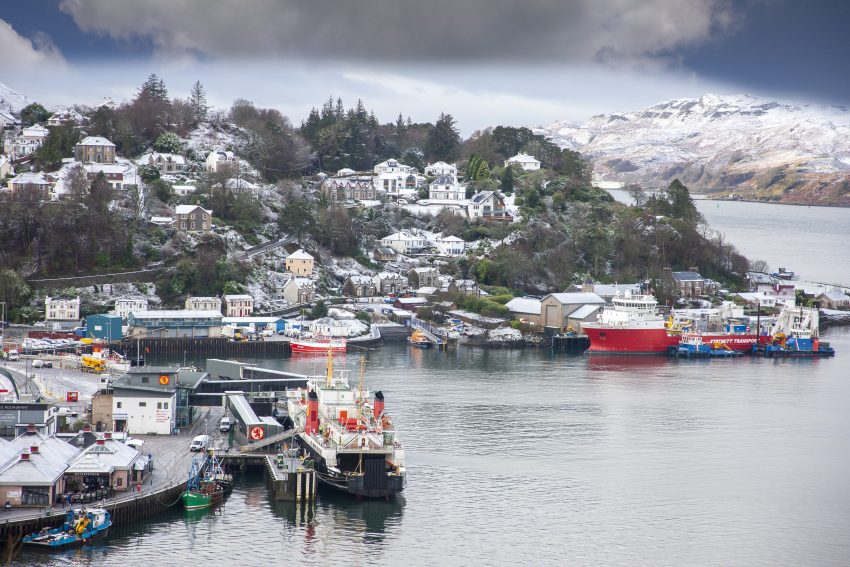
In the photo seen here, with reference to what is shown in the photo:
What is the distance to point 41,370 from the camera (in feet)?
126

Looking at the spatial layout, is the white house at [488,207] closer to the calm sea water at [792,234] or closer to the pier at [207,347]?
the calm sea water at [792,234]

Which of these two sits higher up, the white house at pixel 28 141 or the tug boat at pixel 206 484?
the white house at pixel 28 141

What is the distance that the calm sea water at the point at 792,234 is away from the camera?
8750 centimetres

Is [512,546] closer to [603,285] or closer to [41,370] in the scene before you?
[41,370]

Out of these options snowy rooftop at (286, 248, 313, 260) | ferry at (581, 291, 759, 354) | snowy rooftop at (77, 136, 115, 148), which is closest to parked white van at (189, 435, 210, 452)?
ferry at (581, 291, 759, 354)

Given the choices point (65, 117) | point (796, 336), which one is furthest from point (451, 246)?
point (65, 117)

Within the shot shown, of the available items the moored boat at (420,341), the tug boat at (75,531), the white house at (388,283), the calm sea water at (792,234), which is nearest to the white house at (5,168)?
the white house at (388,283)

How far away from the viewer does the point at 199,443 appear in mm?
28781

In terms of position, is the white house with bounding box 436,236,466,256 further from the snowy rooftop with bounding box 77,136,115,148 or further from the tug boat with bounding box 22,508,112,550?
the tug boat with bounding box 22,508,112,550

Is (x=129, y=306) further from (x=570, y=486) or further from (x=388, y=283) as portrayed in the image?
(x=570, y=486)

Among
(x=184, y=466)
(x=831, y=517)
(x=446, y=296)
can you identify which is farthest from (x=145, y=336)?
(x=831, y=517)

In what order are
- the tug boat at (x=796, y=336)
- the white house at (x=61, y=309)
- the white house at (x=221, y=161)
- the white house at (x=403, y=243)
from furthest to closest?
the white house at (x=403, y=243) → the white house at (x=221, y=161) → the tug boat at (x=796, y=336) → the white house at (x=61, y=309)

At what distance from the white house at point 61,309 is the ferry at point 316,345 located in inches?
370

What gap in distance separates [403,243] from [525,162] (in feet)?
59.5
